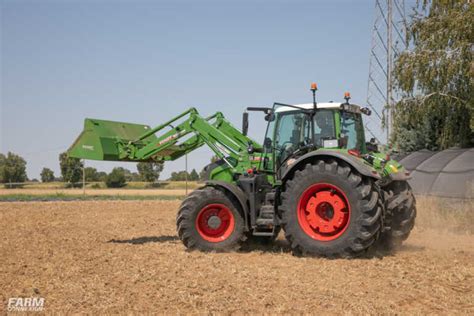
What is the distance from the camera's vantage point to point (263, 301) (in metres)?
5.79

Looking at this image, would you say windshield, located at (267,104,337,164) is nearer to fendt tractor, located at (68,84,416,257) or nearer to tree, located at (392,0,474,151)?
fendt tractor, located at (68,84,416,257)

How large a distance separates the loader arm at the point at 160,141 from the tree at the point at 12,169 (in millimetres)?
72256

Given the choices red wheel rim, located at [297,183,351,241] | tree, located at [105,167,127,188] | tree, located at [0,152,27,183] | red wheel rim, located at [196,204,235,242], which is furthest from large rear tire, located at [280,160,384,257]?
tree, located at [0,152,27,183]

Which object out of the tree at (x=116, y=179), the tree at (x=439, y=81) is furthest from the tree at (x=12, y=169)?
the tree at (x=439, y=81)

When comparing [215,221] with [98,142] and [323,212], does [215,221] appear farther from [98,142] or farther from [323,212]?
[98,142]

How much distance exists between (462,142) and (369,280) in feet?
47.3

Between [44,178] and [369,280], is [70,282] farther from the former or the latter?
[44,178]

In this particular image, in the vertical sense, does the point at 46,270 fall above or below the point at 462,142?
below

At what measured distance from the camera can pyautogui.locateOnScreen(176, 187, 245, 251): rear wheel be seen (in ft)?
31.0

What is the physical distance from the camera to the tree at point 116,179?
241 ft

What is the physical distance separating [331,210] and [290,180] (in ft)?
2.76

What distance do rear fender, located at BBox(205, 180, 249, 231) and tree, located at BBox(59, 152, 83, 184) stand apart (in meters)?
60.3

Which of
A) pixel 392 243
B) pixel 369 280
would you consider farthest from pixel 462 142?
pixel 369 280

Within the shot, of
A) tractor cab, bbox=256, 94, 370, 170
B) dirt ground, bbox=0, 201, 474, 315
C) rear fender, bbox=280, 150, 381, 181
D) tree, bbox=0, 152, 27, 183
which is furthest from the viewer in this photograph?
tree, bbox=0, 152, 27, 183
